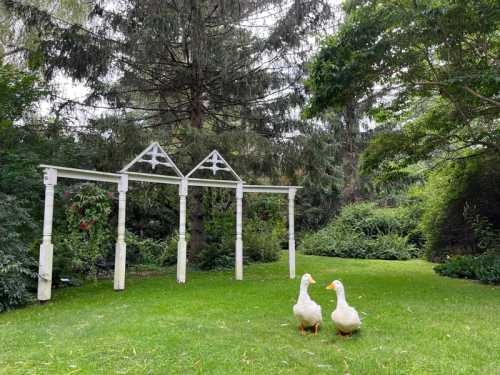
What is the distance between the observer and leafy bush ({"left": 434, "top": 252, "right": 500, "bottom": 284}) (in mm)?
7364

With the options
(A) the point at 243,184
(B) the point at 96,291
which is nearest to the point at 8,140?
(B) the point at 96,291

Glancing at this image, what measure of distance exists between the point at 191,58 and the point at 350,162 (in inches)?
391

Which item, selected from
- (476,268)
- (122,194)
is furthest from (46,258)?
(476,268)

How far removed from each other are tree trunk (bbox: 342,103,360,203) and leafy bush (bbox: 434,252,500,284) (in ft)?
26.9

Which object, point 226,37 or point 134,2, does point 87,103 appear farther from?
point 226,37

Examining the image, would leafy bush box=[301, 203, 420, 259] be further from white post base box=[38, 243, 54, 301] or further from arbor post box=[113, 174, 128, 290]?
white post base box=[38, 243, 54, 301]

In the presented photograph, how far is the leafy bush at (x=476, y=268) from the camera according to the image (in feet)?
24.2

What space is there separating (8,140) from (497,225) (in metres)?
11.9

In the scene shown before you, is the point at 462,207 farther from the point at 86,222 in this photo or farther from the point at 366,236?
the point at 86,222

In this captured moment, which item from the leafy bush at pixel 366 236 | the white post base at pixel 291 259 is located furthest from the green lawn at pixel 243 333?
the leafy bush at pixel 366 236

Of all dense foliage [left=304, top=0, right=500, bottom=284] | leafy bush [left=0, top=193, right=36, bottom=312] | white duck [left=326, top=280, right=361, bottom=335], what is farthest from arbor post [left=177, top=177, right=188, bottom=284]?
white duck [left=326, top=280, right=361, bottom=335]

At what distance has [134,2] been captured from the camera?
8.66 metres

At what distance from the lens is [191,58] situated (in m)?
9.46

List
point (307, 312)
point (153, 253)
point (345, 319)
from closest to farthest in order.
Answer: point (345, 319)
point (307, 312)
point (153, 253)
